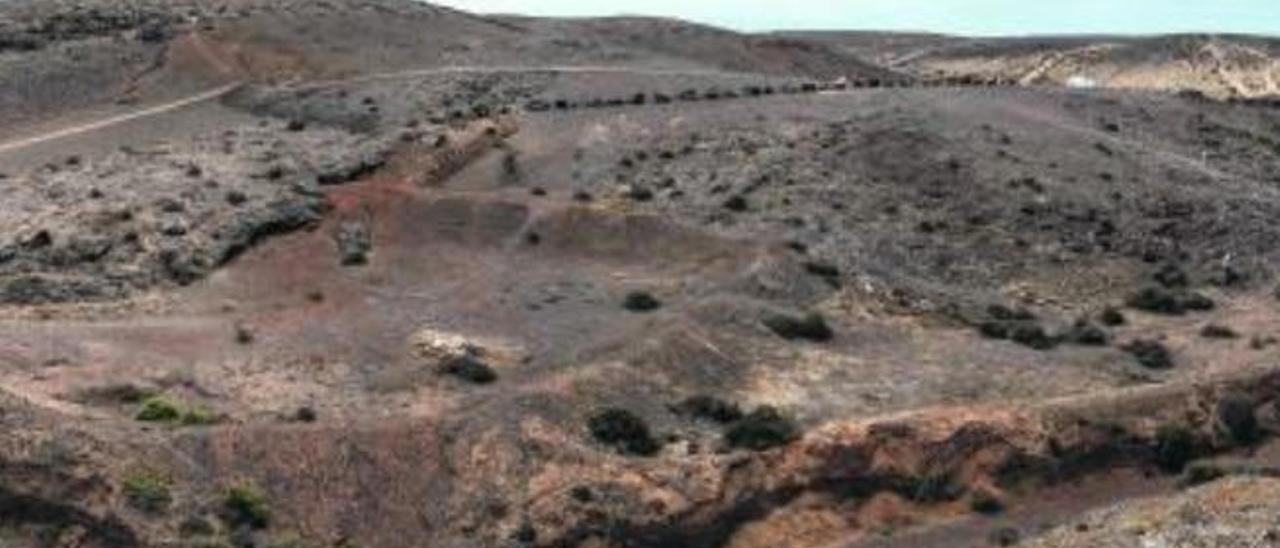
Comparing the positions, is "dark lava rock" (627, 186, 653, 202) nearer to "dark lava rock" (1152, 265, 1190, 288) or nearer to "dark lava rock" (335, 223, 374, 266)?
"dark lava rock" (335, 223, 374, 266)

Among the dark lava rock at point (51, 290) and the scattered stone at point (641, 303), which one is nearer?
the scattered stone at point (641, 303)

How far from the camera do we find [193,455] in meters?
60.1

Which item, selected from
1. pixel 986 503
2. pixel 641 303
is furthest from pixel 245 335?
pixel 986 503

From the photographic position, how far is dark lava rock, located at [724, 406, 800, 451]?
6538 centimetres

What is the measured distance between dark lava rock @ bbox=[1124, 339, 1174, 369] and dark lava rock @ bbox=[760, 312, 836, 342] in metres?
11.3

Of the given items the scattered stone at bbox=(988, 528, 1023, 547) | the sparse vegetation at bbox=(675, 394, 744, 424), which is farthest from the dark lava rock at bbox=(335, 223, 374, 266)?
the scattered stone at bbox=(988, 528, 1023, 547)

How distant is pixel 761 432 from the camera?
65.8 m

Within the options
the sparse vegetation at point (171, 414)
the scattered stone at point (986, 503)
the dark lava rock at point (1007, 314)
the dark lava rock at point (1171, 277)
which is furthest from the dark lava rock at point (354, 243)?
the dark lava rock at point (1171, 277)

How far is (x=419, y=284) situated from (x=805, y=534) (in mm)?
26933

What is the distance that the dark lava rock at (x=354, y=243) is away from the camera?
284 ft

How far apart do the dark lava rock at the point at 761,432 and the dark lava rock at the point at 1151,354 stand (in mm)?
17094

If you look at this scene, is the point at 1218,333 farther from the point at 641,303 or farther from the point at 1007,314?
the point at 641,303

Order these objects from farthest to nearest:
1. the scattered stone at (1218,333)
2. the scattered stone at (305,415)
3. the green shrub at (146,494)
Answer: the scattered stone at (1218,333) < the scattered stone at (305,415) < the green shrub at (146,494)

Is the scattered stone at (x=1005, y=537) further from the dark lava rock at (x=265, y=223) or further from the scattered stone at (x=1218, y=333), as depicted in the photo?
the dark lava rock at (x=265, y=223)
